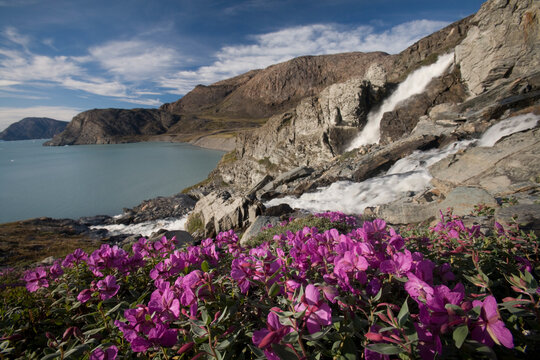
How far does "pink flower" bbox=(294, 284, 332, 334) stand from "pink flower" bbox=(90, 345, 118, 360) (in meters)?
0.93

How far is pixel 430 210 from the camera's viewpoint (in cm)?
737

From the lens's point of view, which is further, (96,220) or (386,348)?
(96,220)

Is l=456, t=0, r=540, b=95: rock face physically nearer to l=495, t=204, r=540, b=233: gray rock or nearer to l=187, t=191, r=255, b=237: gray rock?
l=495, t=204, r=540, b=233: gray rock

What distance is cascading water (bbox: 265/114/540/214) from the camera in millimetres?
12508

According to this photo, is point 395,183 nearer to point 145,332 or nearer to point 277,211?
point 277,211

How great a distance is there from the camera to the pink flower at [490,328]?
0.94 metres

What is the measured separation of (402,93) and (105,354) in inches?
1151

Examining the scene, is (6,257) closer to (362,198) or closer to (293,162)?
(362,198)

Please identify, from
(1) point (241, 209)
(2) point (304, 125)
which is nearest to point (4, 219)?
(1) point (241, 209)

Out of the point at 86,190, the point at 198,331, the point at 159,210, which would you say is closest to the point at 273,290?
the point at 198,331

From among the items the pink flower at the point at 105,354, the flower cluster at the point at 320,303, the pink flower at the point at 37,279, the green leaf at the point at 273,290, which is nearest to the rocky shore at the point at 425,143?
the flower cluster at the point at 320,303

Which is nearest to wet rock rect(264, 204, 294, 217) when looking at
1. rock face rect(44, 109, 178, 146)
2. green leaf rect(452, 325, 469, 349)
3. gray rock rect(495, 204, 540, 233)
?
gray rock rect(495, 204, 540, 233)

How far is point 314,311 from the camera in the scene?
1107mm

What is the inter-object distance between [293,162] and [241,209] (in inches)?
788
